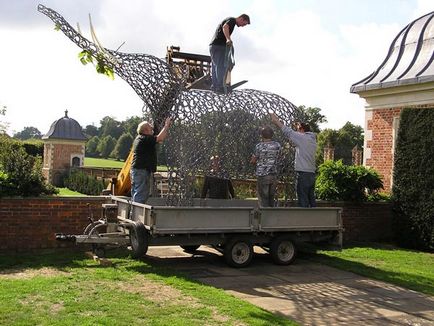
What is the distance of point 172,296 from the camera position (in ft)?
20.8

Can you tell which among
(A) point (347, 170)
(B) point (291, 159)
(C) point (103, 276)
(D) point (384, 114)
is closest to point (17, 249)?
(C) point (103, 276)

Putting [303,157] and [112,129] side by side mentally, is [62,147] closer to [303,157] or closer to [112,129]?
[303,157]

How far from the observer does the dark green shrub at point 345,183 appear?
1201 centimetres

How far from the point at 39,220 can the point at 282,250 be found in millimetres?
4056

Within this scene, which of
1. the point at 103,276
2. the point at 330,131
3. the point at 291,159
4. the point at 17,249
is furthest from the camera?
the point at 330,131

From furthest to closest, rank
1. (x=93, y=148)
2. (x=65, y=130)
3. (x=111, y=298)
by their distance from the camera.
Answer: (x=93, y=148) < (x=65, y=130) < (x=111, y=298)

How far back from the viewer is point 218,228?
802 cm

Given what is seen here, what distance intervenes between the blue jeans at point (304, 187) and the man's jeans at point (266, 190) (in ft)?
1.78

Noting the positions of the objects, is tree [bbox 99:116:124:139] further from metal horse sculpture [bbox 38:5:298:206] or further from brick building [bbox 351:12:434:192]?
metal horse sculpture [bbox 38:5:298:206]

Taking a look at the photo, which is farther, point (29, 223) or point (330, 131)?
point (330, 131)

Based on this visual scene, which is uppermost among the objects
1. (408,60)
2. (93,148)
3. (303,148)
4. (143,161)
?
(93,148)

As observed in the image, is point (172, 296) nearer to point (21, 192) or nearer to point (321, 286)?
point (321, 286)

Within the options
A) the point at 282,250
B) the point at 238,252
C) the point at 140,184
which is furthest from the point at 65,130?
the point at 238,252

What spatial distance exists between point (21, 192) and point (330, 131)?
145 ft
